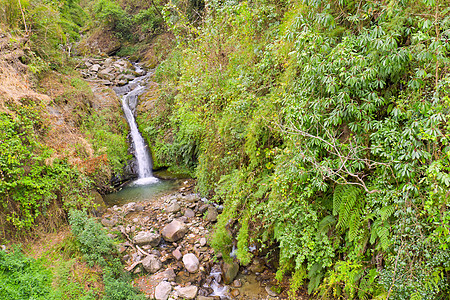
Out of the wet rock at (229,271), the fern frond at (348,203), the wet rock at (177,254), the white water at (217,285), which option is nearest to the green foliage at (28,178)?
the wet rock at (177,254)

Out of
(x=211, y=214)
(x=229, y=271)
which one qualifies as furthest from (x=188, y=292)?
(x=211, y=214)

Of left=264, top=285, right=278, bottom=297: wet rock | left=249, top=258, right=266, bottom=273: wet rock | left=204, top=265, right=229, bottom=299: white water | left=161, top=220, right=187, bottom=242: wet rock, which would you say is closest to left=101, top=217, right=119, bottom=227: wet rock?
left=161, top=220, right=187, bottom=242: wet rock

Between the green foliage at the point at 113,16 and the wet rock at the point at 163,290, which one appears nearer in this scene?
the wet rock at the point at 163,290

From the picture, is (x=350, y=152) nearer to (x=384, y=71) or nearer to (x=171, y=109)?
(x=384, y=71)

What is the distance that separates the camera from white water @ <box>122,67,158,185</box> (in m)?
10.9

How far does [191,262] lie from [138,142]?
26.1 feet

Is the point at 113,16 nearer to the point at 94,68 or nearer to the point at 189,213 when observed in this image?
the point at 94,68

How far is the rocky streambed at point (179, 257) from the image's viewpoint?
4938 millimetres

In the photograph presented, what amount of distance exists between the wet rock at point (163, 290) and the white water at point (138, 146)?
5.92 metres

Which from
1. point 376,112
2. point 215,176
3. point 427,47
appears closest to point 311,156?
point 376,112

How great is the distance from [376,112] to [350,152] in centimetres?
77

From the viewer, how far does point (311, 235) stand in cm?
395

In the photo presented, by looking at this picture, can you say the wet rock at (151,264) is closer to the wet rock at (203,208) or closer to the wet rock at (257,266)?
the wet rock at (203,208)

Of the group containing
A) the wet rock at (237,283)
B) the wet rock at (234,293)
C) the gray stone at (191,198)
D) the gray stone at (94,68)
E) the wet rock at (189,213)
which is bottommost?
the wet rock at (234,293)
